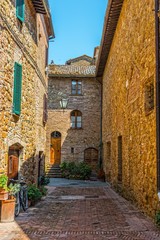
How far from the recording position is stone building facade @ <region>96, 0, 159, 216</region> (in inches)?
265

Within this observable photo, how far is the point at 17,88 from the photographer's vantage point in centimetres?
800

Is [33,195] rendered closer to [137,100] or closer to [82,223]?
[82,223]

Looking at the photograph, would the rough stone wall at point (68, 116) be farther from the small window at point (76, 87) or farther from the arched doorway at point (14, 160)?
the arched doorway at point (14, 160)

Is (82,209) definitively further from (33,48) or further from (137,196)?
(33,48)

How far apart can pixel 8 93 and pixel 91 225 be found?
3738 mm

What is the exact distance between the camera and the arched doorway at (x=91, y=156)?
20531 millimetres

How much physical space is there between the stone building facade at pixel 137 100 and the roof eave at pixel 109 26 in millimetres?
40

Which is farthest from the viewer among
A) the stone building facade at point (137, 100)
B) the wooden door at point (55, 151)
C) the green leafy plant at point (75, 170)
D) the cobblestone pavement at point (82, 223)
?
the wooden door at point (55, 151)

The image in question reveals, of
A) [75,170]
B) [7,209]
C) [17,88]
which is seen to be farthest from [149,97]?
[75,170]

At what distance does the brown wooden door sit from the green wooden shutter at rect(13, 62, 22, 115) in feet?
3.91

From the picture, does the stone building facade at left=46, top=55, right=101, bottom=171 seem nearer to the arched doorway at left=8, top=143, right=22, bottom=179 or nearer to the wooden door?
the wooden door

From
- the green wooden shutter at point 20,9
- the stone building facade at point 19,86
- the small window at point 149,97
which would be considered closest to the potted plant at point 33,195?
the stone building facade at point 19,86

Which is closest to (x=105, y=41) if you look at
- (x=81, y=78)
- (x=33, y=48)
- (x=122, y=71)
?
(x=122, y=71)

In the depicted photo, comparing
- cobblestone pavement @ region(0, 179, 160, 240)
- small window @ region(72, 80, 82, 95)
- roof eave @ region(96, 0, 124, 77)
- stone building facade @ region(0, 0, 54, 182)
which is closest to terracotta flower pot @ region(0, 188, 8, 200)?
cobblestone pavement @ region(0, 179, 160, 240)
